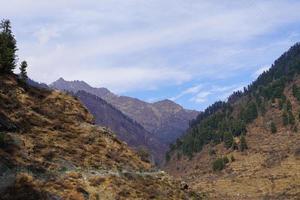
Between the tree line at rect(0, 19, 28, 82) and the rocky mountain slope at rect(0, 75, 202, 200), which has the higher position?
the tree line at rect(0, 19, 28, 82)

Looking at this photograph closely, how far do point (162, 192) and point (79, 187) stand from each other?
8743 millimetres

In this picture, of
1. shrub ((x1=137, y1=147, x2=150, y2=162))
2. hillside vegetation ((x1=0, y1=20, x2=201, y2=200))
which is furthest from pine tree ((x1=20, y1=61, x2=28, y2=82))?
shrub ((x1=137, y1=147, x2=150, y2=162))

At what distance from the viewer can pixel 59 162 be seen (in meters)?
35.0

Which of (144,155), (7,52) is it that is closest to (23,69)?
(7,52)

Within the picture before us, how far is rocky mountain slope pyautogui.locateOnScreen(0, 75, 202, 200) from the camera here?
31.2 metres

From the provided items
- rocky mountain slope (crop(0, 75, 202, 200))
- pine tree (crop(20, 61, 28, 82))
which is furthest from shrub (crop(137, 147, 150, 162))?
pine tree (crop(20, 61, 28, 82))

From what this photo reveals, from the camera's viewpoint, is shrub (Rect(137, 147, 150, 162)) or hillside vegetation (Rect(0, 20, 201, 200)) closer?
hillside vegetation (Rect(0, 20, 201, 200))

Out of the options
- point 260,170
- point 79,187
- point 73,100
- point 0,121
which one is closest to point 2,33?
point 73,100

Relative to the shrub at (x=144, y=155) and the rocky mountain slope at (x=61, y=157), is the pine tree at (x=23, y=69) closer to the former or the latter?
the rocky mountain slope at (x=61, y=157)

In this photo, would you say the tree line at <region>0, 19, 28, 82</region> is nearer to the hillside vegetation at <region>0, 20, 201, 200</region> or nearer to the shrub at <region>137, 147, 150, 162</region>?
the hillside vegetation at <region>0, 20, 201, 200</region>

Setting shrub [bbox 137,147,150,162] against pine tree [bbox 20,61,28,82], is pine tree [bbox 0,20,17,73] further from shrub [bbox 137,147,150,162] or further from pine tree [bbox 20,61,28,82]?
shrub [bbox 137,147,150,162]

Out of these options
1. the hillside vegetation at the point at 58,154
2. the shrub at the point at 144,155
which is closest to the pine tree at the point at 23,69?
the hillside vegetation at the point at 58,154

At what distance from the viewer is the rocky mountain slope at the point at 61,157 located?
102 ft

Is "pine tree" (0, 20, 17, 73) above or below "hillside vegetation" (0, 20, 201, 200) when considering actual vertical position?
above
